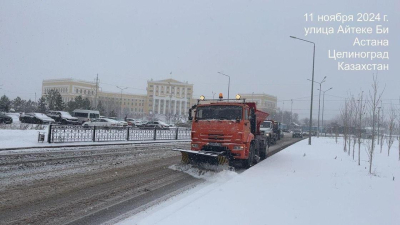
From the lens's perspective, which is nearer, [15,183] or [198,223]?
[198,223]

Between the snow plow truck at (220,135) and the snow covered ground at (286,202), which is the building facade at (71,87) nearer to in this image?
the snow plow truck at (220,135)

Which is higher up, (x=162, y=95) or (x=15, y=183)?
(x=162, y=95)

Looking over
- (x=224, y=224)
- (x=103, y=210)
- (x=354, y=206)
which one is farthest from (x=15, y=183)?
(x=354, y=206)

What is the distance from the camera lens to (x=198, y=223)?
5105 millimetres

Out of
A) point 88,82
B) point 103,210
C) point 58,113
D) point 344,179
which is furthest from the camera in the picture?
point 88,82

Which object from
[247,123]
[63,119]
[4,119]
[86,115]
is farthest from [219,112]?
A: [86,115]

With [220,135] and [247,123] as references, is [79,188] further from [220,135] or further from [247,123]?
[247,123]

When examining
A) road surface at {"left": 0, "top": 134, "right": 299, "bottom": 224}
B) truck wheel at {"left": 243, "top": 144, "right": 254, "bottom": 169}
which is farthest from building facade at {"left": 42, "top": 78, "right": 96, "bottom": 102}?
truck wheel at {"left": 243, "top": 144, "right": 254, "bottom": 169}

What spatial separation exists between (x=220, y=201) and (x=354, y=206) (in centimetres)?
285

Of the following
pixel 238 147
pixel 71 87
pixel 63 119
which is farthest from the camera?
pixel 71 87

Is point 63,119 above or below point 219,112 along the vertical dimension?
below

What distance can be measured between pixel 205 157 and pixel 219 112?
1989mm

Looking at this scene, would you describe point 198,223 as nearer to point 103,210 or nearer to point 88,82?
point 103,210

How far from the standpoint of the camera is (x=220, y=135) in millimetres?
11219
